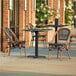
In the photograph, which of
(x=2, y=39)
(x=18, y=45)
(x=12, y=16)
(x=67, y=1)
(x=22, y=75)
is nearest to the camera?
(x=22, y=75)

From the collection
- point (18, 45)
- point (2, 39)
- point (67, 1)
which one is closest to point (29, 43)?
point (2, 39)

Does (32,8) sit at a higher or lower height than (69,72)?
higher

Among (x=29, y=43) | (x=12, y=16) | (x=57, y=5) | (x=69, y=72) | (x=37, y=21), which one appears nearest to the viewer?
(x=69, y=72)

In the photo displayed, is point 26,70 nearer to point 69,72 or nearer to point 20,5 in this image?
point 69,72

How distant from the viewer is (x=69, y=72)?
23.8 ft

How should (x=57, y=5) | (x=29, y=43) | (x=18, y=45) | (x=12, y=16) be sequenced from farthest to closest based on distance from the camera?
(x=57, y=5)
(x=29, y=43)
(x=12, y=16)
(x=18, y=45)

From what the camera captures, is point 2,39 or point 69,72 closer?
point 69,72

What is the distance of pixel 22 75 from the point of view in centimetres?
680

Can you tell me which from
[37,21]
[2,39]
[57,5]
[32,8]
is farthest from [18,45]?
Result: [57,5]

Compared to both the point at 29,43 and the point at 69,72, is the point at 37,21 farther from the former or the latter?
the point at 69,72

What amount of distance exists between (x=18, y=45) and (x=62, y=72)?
13.8 ft

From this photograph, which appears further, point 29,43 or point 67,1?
point 67,1

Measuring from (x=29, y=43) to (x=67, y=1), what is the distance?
41.3ft

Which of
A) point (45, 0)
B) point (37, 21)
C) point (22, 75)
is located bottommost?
point (22, 75)
